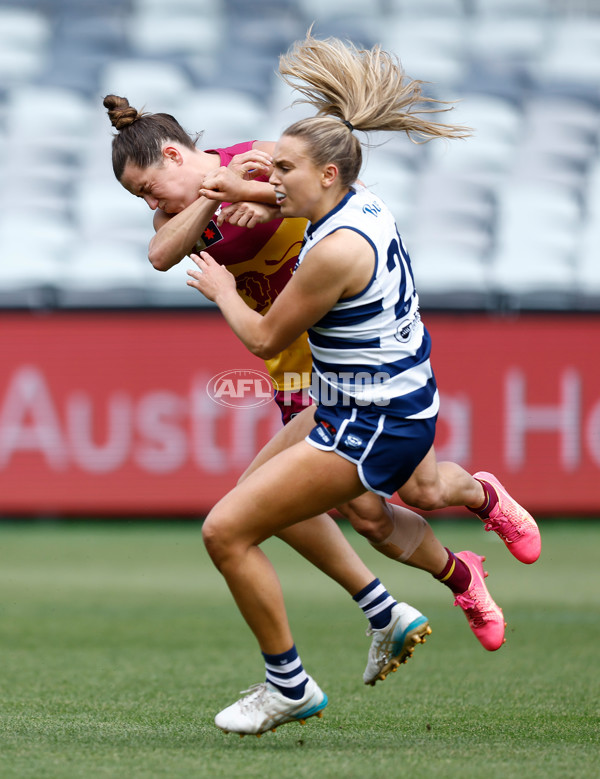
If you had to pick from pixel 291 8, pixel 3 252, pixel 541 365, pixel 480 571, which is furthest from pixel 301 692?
pixel 291 8

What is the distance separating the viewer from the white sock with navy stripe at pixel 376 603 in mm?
4594

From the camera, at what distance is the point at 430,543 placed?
4.63 m

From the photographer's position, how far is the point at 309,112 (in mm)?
13422

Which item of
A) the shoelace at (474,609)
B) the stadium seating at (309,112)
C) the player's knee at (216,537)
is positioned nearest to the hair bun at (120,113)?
the player's knee at (216,537)

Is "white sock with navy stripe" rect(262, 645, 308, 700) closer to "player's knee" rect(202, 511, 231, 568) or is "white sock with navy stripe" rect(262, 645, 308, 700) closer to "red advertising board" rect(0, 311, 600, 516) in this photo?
"player's knee" rect(202, 511, 231, 568)

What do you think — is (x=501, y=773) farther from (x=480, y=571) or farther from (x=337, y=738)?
(x=480, y=571)

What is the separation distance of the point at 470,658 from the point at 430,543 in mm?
1560

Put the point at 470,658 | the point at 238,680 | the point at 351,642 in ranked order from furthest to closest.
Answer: the point at 351,642, the point at 470,658, the point at 238,680

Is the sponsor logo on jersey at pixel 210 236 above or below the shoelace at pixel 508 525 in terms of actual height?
above

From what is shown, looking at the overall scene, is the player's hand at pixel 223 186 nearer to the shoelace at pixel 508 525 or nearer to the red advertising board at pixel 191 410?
the shoelace at pixel 508 525

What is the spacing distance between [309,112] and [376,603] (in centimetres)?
964

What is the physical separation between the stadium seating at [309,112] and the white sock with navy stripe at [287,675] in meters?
8.38

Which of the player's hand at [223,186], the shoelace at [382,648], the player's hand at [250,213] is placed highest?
the player's hand at [223,186]

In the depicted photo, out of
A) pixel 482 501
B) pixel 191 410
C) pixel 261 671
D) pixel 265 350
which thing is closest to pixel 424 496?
pixel 482 501
